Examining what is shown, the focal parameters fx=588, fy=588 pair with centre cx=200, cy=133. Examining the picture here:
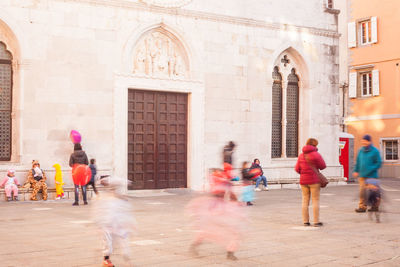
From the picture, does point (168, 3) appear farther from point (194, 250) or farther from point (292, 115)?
point (194, 250)

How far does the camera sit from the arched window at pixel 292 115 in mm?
22531

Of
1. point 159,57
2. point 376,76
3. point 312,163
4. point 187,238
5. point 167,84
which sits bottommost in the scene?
point 187,238

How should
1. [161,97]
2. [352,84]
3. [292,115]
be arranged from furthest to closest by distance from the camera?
[352,84] < [292,115] < [161,97]

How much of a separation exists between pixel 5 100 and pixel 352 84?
→ 75.4 feet

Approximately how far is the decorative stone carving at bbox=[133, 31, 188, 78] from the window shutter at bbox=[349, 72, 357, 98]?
17.5m

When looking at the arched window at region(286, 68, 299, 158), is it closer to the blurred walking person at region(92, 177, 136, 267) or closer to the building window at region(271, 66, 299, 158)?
the building window at region(271, 66, 299, 158)

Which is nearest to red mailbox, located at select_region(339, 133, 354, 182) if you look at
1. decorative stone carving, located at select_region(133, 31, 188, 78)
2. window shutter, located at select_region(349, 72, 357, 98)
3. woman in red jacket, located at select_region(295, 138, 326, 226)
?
window shutter, located at select_region(349, 72, 357, 98)

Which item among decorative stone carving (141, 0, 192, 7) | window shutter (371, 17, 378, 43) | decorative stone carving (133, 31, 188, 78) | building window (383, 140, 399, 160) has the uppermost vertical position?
window shutter (371, 17, 378, 43)

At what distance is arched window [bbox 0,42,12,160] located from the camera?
1681 cm

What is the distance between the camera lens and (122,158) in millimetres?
18109

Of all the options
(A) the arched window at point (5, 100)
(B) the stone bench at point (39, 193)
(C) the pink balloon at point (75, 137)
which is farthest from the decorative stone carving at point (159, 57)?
(B) the stone bench at point (39, 193)

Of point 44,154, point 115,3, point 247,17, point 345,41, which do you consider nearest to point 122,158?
point 44,154

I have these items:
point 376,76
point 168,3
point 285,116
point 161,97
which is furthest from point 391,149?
point 168,3

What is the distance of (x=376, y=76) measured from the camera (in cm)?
3294
